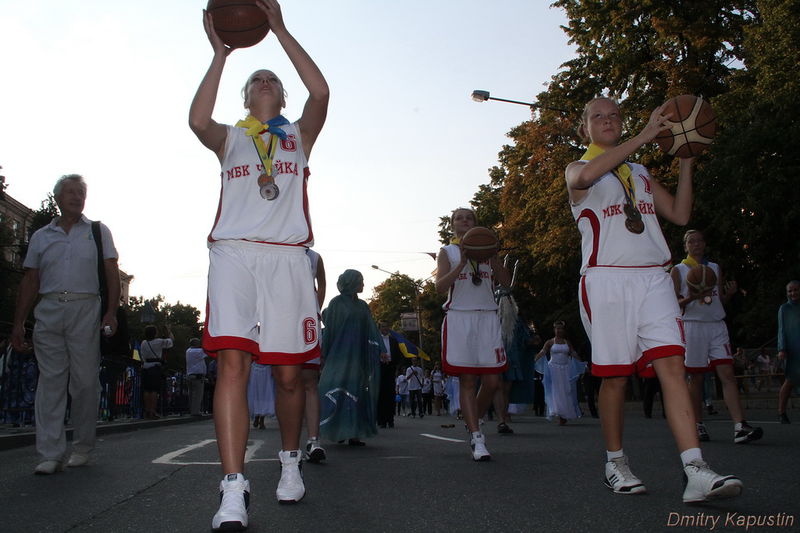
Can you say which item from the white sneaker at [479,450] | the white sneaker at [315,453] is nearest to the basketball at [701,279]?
the white sneaker at [479,450]

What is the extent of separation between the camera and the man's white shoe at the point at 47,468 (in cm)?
621

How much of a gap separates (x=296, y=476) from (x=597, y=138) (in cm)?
254

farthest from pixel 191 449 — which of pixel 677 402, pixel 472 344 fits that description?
pixel 677 402

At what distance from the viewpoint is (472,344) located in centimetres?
769

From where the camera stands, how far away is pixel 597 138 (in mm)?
5113

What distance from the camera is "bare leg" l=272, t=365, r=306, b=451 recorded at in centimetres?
448

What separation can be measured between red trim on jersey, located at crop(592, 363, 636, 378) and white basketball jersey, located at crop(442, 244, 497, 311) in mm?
3153

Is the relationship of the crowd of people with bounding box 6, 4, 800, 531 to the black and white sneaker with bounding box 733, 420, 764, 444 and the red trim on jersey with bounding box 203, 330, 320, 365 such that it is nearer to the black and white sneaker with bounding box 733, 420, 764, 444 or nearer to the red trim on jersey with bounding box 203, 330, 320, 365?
the red trim on jersey with bounding box 203, 330, 320, 365

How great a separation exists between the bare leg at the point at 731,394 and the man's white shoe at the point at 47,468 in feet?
19.1

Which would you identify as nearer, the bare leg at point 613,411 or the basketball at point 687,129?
the bare leg at point 613,411

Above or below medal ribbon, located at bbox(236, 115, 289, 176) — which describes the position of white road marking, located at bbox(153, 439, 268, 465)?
below

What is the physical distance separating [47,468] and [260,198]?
3149 mm

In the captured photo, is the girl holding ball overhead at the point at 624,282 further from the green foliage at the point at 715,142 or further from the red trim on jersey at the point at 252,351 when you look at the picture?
the green foliage at the point at 715,142

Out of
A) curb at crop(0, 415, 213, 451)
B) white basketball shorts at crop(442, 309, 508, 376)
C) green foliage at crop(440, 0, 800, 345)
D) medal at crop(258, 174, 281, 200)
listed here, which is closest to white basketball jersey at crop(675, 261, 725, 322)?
Answer: white basketball shorts at crop(442, 309, 508, 376)
